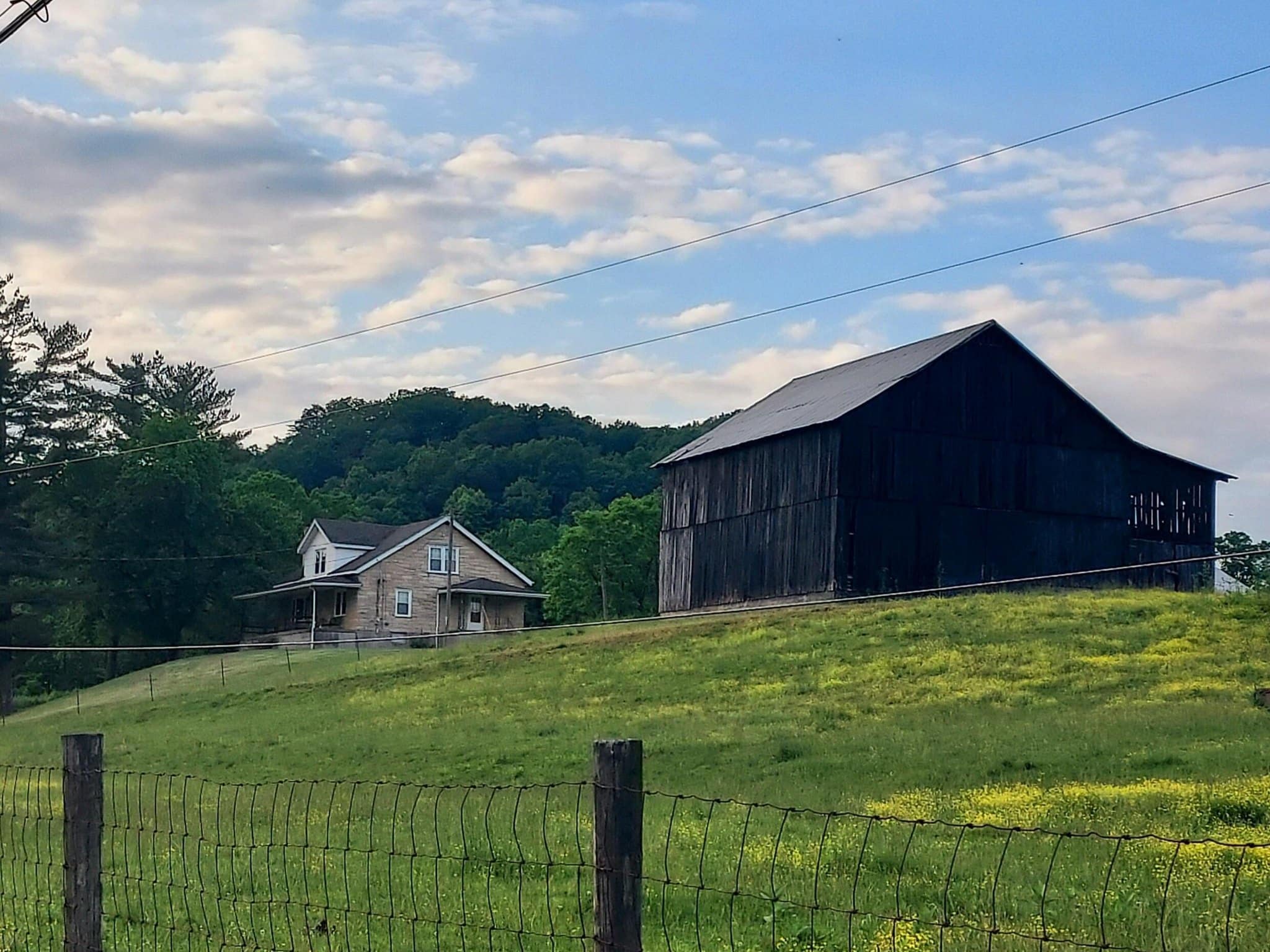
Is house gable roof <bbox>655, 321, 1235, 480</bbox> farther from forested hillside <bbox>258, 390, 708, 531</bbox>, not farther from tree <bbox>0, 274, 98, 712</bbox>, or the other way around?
forested hillside <bbox>258, 390, 708, 531</bbox>

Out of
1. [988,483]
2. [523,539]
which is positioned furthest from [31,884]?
[523,539]

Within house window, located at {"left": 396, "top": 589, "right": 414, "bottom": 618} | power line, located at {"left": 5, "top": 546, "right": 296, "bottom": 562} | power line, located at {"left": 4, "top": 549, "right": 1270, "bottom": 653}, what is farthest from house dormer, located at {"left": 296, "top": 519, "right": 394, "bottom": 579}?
power line, located at {"left": 4, "top": 549, "right": 1270, "bottom": 653}

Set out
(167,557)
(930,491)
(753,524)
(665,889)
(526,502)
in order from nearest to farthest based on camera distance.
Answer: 1. (665,889)
2. (930,491)
3. (753,524)
4. (167,557)
5. (526,502)

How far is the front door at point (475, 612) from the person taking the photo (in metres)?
74.7

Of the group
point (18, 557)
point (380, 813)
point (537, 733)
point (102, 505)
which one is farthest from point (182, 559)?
point (380, 813)

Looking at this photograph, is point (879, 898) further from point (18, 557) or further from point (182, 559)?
point (182, 559)

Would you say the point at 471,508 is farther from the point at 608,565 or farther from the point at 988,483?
the point at 988,483

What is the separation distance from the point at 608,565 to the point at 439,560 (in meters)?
18.3

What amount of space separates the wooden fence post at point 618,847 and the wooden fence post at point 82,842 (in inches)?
122

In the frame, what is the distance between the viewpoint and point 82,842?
7.27 m

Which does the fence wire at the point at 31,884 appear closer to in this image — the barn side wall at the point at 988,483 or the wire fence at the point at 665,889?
the wire fence at the point at 665,889

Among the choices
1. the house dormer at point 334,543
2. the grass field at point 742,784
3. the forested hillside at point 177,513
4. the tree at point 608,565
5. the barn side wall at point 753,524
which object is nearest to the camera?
the grass field at point 742,784

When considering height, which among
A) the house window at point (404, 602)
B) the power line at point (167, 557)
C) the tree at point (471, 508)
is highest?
the tree at point (471, 508)

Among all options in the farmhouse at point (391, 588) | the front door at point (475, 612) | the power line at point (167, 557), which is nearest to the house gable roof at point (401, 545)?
the farmhouse at point (391, 588)
